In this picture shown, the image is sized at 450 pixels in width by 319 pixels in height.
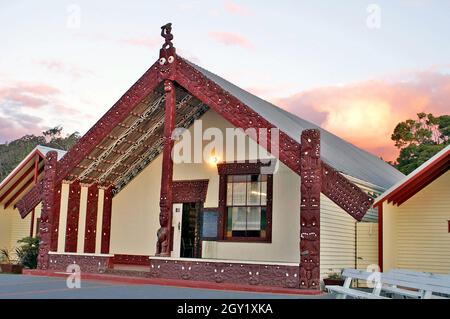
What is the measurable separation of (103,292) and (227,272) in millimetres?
2964

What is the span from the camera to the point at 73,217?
18078 millimetres

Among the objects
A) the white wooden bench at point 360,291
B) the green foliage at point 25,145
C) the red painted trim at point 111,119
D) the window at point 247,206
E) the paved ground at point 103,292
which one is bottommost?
the paved ground at point 103,292

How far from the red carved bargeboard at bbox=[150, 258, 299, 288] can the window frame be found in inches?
116

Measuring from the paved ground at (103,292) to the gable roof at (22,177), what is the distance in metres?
7.90

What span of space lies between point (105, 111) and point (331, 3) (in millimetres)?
6904

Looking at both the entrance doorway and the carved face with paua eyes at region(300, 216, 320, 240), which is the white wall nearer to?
the entrance doorway

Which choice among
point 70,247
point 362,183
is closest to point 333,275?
point 362,183

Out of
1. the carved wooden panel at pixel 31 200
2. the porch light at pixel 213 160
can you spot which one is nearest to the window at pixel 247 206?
the porch light at pixel 213 160

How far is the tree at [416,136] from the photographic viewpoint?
3441 cm

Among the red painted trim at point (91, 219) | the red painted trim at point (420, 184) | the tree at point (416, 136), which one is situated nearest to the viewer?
the red painted trim at point (420, 184)

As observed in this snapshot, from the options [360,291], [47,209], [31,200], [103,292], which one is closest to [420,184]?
[360,291]

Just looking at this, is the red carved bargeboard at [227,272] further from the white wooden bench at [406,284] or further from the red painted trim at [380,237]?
the red painted trim at [380,237]

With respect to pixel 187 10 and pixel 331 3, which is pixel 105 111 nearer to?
pixel 187 10

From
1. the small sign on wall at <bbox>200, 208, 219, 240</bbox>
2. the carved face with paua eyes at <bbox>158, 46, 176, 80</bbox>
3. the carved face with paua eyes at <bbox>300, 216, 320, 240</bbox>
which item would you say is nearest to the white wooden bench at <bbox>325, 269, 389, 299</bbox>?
the carved face with paua eyes at <bbox>300, 216, 320, 240</bbox>
